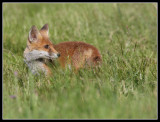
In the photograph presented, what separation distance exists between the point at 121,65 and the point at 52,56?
4.77ft

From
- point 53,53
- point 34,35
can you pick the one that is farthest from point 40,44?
point 53,53

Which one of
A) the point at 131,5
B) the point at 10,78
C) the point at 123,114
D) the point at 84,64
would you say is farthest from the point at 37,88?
the point at 131,5

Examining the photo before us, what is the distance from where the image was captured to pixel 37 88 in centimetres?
495

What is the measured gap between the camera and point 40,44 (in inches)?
252

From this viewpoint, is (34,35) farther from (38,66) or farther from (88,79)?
(88,79)

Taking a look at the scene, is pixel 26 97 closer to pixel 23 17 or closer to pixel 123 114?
pixel 123 114

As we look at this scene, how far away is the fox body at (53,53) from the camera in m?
6.10

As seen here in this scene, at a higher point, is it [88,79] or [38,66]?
[38,66]

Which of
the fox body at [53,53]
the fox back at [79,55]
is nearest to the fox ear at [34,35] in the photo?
the fox body at [53,53]

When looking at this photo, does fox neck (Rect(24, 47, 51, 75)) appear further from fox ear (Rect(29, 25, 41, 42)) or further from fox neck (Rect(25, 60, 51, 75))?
fox ear (Rect(29, 25, 41, 42))

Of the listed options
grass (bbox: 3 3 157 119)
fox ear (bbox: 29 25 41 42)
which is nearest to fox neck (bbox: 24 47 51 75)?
grass (bbox: 3 3 157 119)

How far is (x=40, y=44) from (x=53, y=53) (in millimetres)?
432

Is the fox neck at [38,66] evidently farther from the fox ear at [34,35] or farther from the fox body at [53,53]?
the fox ear at [34,35]

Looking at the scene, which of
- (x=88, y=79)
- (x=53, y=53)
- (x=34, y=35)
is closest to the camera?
(x=88, y=79)
